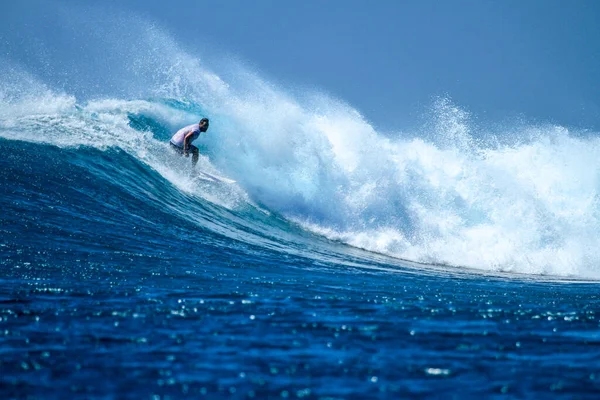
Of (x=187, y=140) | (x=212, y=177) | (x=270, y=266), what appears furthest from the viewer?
(x=212, y=177)

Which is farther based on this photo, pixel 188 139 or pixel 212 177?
pixel 212 177

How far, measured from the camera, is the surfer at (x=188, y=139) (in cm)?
1477

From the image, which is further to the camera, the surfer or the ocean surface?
the surfer

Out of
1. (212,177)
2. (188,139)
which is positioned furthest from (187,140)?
(212,177)

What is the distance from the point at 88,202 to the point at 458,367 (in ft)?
26.7

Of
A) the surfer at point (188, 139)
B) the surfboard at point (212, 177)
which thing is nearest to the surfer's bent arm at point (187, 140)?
the surfer at point (188, 139)

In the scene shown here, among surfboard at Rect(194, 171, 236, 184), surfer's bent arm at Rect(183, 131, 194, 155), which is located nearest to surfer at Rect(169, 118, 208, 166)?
surfer's bent arm at Rect(183, 131, 194, 155)

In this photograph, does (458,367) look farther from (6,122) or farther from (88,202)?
(6,122)

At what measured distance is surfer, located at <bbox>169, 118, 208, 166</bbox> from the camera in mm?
14773

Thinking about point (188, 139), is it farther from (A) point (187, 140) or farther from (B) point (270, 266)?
(B) point (270, 266)

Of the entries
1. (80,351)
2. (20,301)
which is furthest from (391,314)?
(20,301)

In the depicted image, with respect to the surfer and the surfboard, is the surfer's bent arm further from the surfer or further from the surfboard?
the surfboard

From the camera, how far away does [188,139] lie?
14977 mm

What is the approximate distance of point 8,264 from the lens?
20.1 ft
